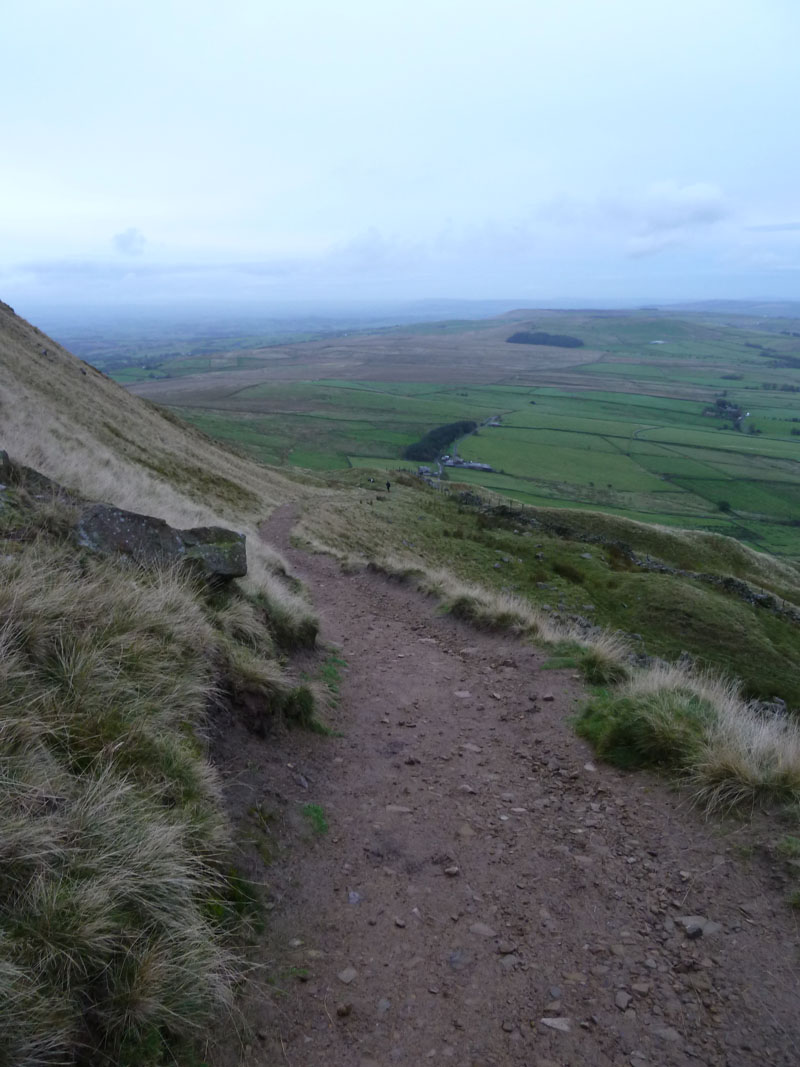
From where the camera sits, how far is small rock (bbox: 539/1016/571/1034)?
157 inches

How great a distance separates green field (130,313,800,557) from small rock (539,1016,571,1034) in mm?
65721

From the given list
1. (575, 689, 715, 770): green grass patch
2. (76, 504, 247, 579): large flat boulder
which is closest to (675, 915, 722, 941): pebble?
(575, 689, 715, 770): green grass patch

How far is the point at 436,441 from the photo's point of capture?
9962cm

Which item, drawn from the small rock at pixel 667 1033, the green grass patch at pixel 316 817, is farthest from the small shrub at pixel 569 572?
the small rock at pixel 667 1033

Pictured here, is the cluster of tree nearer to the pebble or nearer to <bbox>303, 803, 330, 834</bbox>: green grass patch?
<bbox>303, 803, 330, 834</bbox>: green grass patch

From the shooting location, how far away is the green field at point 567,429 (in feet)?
259

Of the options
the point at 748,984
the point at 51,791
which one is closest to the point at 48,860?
the point at 51,791

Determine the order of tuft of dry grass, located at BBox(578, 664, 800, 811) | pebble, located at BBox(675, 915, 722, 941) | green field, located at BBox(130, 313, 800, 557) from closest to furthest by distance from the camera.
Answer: pebble, located at BBox(675, 915, 722, 941) → tuft of dry grass, located at BBox(578, 664, 800, 811) → green field, located at BBox(130, 313, 800, 557)

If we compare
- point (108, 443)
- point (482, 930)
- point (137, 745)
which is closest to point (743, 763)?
point (482, 930)

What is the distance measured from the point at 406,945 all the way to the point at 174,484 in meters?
24.2

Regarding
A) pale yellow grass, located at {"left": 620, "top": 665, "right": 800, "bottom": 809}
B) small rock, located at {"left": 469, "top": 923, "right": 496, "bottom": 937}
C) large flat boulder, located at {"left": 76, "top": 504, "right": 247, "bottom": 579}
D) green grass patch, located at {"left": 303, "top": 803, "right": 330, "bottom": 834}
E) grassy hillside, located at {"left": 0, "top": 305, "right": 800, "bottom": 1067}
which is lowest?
small rock, located at {"left": 469, "top": 923, "right": 496, "bottom": 937}

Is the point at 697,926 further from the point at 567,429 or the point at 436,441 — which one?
the point at 567,429

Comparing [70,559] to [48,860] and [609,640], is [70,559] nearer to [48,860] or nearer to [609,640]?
[48,860]

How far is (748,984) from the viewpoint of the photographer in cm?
421
